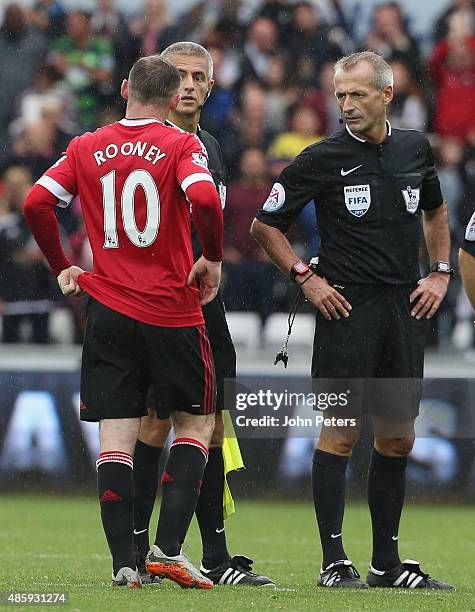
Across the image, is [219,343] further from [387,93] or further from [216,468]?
[387,93]

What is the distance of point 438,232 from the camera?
648 cm

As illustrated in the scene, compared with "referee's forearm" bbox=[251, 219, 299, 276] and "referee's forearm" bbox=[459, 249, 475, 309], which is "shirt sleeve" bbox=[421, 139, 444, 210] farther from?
"referee's forearm" bbox=[251, 219, 299, 276]

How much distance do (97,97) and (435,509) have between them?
5.45 m

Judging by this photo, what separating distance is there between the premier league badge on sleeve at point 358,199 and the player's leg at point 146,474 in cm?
122

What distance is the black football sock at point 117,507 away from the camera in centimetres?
530

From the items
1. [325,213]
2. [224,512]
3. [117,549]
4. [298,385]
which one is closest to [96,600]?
[117,549]

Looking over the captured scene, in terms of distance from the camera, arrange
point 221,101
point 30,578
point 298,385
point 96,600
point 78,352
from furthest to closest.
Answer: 1. point 221,101
2. point 78,352
3. point 298,385
4. point 30,578
5. point 96,600

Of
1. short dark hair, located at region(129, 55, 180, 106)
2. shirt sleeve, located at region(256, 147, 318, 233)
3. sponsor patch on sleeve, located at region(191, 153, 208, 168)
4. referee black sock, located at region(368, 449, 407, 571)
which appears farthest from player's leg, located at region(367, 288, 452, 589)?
short dark hair, located at region(129, 55, 180, 106)

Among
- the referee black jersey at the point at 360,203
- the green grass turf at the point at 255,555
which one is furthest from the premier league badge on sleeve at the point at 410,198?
the green grass turf at the point at 255,555

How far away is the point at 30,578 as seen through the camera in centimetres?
584

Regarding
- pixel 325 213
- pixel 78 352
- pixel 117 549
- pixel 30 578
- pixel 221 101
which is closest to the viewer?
pixel 117 549

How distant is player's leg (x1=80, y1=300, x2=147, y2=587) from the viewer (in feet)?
17.4

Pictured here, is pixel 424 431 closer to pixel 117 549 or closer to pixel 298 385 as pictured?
pixel 298 385

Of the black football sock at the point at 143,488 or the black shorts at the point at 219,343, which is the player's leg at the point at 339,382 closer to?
the black shorts at the point at 219,343
